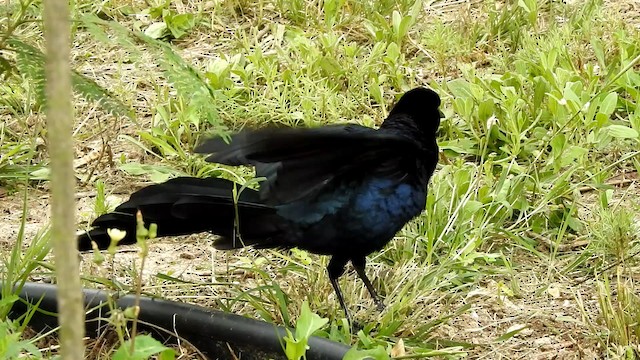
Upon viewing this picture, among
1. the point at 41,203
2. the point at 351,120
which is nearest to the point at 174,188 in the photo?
the point at 41,203

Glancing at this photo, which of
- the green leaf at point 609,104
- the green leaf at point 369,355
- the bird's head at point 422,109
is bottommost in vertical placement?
the green leaf at point 369,355

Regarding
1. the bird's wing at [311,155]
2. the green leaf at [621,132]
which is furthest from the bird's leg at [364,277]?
the green leaf at [621,132]

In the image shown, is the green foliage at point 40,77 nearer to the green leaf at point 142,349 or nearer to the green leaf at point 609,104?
the green leaf at point 142,349

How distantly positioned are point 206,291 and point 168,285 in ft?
0.39

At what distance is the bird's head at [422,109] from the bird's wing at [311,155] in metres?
0.22

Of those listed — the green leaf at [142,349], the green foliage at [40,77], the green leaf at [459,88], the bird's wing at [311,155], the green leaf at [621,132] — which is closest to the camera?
the green leaf at [142,349]

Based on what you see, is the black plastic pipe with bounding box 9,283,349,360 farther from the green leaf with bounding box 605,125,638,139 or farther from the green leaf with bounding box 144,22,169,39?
the green leaf with bounding box 144,22,169,39

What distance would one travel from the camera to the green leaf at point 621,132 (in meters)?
3.57

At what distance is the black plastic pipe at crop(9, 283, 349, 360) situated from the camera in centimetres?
245

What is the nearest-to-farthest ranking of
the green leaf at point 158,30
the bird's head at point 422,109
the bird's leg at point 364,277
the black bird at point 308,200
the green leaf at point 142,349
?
the green leaf at point 142,349, the black bird at point 308,200, the bird's leg at point 364,277, the bird's head at point 422,109, the green leaf at point 158,30

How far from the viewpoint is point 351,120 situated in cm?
401

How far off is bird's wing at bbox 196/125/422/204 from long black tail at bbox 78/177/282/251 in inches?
2.7

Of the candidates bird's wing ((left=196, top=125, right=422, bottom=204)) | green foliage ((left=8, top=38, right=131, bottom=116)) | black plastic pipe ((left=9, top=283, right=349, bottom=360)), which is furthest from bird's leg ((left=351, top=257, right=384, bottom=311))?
green foliage ((left=8, top=38, right=131, bottom=116))

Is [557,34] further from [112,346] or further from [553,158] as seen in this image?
[112,346]
